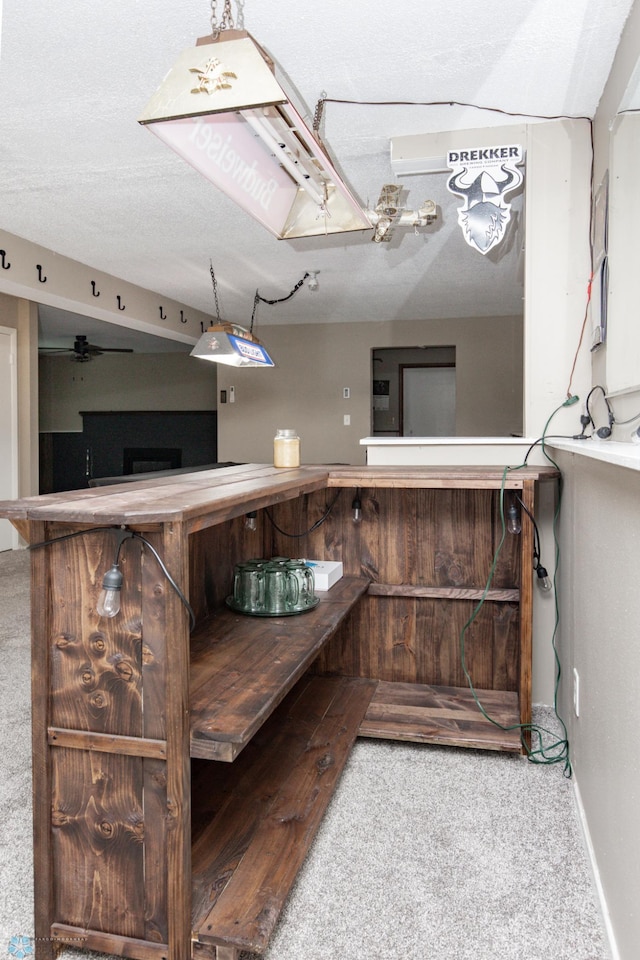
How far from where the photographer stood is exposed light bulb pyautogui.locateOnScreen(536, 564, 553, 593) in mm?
2600

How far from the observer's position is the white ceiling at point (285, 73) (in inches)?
78.6

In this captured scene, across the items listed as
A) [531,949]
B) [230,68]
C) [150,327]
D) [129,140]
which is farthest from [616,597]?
[150,327]

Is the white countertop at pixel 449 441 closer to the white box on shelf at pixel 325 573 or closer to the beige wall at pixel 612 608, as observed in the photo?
the beige wall at pixel 612 608

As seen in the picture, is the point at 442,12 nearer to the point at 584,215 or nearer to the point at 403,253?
the point at 584,215

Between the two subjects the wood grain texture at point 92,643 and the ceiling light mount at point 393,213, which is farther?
the ceiling light mount at point 393,213

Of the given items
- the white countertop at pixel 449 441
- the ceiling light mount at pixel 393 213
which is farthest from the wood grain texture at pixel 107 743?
the ceiling light mount at pixel 393 213

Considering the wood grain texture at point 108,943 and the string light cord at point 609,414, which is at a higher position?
the string light cord at point 609,414

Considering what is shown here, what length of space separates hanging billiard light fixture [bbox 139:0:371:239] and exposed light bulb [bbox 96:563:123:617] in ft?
3.27

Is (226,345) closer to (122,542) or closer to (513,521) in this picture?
(513,521)

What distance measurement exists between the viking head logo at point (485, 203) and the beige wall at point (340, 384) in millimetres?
4440

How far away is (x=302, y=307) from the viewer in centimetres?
675

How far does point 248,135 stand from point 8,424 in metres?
5.00

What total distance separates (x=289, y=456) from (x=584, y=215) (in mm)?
1511

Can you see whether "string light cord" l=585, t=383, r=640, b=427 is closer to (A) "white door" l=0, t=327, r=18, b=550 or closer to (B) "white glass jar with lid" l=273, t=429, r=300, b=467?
(B) "white glass jar with lid" l=273, t=429, r=300, b=467
